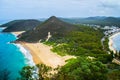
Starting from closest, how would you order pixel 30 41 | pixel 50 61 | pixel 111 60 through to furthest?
pixel 111 60
pixel 50 61
pixel 30 41

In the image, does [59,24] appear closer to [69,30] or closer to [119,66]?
[69,30]

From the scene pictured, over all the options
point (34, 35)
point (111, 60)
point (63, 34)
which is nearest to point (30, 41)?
point (34, 35)

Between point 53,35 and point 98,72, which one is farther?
point 53,35

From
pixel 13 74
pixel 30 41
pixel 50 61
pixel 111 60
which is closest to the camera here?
pixel 13 74

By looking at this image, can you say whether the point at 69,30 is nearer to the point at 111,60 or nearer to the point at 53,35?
the point at 53,35

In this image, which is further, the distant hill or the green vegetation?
the distant hill

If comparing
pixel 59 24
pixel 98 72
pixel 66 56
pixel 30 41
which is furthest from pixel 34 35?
pixel 98 72

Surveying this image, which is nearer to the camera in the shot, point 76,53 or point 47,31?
point 76,53

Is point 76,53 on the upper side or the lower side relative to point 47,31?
lower

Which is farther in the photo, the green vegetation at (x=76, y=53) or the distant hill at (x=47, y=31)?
the distant hill at (x=47, y=31)

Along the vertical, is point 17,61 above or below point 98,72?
below
